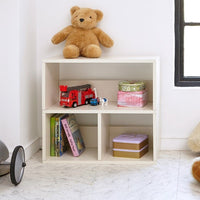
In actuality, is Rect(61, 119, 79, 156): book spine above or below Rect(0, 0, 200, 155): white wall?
below

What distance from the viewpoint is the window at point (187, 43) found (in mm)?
2639

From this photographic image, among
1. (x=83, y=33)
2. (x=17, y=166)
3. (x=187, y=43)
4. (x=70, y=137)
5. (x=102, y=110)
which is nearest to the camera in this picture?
(x=17, y=166)

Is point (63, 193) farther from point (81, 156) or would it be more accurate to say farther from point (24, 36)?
point (24, 36)

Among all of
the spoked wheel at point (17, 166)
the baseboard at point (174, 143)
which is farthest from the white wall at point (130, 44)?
the spoked wheel at point (17, 166)

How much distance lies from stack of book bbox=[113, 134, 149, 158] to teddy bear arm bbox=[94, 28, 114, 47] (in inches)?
23.4

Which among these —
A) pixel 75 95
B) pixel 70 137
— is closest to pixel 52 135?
pixel 70 137

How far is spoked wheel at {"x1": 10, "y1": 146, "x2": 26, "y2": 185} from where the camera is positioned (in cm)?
189

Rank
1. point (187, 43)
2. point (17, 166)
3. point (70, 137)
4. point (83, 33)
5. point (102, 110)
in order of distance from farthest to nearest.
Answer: point (187, 43)
point (83, 33)
point (70, 137)
point (102, 110)
point (17, 166)

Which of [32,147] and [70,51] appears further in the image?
[32,147]

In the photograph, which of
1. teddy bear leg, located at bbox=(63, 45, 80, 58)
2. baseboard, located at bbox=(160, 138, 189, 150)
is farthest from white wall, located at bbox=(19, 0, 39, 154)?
baseboard, located at bbox=(160, 138, 189, 150)

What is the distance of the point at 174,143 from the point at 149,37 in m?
0.70

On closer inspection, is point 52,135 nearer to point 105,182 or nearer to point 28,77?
point 28,77

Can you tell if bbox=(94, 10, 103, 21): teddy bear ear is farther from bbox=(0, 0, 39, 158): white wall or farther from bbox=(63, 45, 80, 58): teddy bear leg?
bbox=(0, 0, 39, 158): white wall

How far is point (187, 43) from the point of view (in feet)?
8.87
